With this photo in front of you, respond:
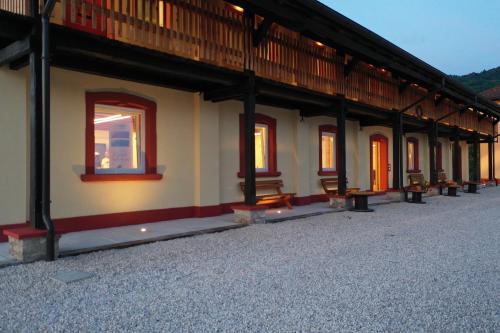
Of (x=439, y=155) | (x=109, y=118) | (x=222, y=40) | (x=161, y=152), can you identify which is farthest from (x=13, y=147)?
(x=439, y=155)

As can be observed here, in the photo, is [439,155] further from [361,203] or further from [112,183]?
[112,183]

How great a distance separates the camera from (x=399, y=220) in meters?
8.40

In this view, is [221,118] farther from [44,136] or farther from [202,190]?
[44,136]

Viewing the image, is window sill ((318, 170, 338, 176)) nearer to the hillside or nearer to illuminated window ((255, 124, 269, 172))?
illuminated window ((255, 124, 269, 172))

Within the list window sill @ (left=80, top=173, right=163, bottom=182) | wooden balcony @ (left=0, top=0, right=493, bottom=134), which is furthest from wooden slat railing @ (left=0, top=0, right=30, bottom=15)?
window sill @ (left=80, top=173, right=163, bottom=182)

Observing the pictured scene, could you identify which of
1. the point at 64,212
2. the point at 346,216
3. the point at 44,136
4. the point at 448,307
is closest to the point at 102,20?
the point at 44,136

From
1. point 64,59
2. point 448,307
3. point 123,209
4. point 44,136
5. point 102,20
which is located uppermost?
point 102,20

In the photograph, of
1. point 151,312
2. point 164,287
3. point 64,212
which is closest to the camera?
point 151,312

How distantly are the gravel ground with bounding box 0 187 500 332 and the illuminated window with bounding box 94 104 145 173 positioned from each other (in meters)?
2.30

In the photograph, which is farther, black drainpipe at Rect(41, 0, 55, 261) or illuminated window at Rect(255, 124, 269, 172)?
illuminated window at Rect(255, 124, 269, 172)

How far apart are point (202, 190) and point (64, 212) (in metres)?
2.89

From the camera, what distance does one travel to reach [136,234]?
20.3 ft

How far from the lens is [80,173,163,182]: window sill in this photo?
21.4 ft

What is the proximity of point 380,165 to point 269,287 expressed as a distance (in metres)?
13.0
